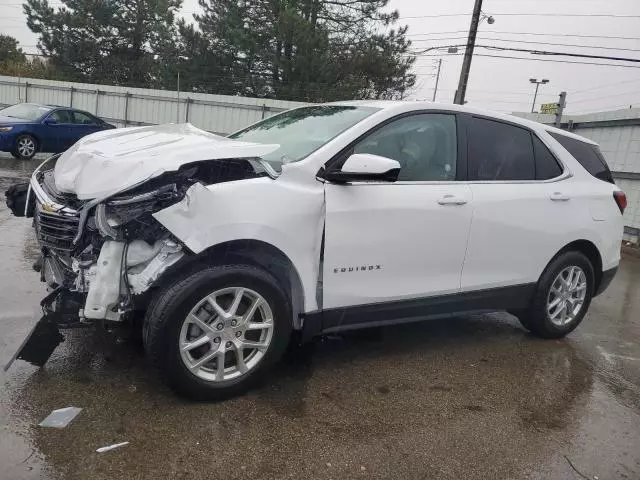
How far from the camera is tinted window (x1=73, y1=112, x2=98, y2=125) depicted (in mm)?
14984

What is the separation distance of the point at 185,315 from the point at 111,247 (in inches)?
20.0

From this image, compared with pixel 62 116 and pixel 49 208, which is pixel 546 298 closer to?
pixel 49 208

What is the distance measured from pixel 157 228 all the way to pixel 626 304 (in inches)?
222

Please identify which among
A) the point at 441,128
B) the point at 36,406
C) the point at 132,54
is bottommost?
the point at 36,406

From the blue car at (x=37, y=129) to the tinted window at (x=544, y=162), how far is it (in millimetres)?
12968

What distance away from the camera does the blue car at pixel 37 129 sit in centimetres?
1351

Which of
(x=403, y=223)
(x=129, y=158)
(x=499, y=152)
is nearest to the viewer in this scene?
(x=129, y=158)

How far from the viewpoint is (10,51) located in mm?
48719

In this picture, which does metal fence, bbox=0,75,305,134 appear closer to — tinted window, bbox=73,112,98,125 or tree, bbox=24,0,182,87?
tinted window, bbox=73,112,98,125

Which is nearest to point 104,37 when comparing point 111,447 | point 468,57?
point 468,57

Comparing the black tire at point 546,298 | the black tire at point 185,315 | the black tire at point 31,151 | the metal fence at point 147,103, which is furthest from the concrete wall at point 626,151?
the black tire at point 31,151

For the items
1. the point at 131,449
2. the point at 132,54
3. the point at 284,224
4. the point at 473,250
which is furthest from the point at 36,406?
the point at 132,54

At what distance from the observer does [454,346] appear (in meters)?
4.40

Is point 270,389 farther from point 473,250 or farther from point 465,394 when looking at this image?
point 473,250
